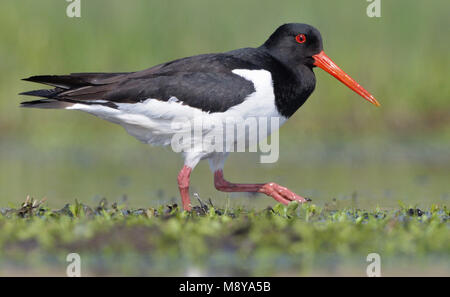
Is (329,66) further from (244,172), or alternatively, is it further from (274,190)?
(244,172)

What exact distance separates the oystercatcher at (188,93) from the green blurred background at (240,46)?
2.78 m

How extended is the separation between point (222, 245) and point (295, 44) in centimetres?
285

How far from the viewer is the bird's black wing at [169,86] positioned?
7172 mm

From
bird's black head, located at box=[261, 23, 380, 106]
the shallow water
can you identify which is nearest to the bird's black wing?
bird's black head, located at box=[261, 23, 380, 106]

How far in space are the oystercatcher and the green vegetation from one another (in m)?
1.23

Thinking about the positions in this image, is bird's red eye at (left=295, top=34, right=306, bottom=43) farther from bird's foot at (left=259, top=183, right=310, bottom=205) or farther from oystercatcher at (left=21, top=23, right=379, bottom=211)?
bird's foot at (left=259, top=183, right=310, bottom=205)

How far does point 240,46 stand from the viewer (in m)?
13.1

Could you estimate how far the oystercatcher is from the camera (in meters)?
7.18

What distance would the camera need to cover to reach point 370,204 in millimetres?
8219

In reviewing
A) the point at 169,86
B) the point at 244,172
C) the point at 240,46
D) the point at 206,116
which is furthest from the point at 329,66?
the point at 240,46

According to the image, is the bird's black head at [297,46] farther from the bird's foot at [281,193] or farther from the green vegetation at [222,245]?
the green vegetation at [222,245]
